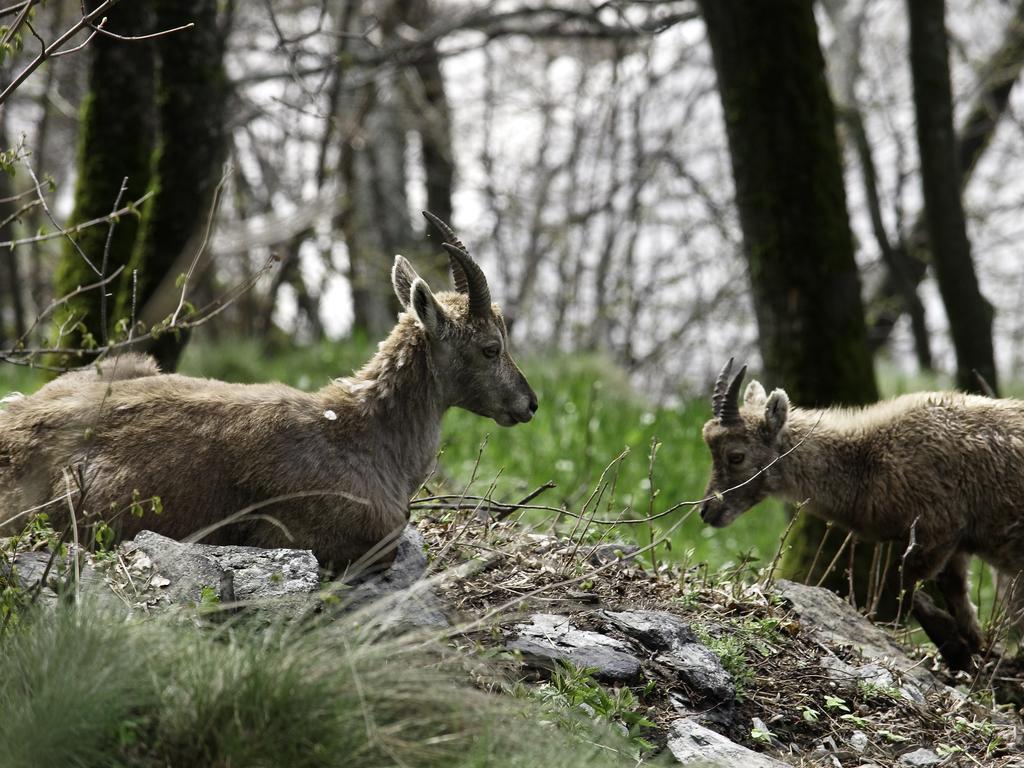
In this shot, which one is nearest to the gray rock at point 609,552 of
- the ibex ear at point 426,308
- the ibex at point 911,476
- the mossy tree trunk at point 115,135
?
the ibex at point 911,476

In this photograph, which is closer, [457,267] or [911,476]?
[457,267]

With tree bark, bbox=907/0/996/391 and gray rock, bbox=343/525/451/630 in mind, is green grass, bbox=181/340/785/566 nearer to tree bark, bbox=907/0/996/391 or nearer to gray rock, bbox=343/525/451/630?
tree bark, bbox=907/0/996/391

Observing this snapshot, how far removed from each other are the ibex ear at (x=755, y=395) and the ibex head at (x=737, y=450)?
0.89ft

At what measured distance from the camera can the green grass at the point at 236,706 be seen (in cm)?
384

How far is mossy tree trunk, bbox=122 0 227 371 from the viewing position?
8.48 m

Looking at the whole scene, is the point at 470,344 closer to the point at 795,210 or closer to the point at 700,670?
the point at 700,670

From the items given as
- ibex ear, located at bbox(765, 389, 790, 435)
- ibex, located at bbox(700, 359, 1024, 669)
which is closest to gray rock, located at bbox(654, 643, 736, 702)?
ibex, located at bbox(700, 359, 1024, 669)

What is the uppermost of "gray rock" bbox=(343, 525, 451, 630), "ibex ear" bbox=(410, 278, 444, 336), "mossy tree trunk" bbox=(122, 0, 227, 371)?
"mossy tree trunk" bbox=(122, 0, 227, 371)

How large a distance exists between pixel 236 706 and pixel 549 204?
18.0 meters

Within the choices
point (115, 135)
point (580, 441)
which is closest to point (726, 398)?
point (580, 441)

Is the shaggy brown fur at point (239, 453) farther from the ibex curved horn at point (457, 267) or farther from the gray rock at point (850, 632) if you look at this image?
the gray rock at point (850, 632)

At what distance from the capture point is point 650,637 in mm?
5648

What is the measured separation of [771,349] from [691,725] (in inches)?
172

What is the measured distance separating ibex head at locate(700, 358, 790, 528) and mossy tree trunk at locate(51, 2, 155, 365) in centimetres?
452
